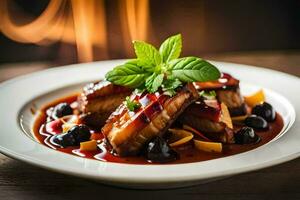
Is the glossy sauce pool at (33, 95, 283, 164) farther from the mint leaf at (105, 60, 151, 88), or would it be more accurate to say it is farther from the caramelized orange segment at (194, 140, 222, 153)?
the mint leaf at (105, 60, 151, 88)

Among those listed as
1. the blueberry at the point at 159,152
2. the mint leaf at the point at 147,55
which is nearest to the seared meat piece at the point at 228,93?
the mint leaf at the point at 147,55

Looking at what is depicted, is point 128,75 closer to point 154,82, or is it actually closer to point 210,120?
point 154,82

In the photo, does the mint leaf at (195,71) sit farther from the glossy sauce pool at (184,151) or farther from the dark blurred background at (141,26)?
the dark blurred background at (141,26)

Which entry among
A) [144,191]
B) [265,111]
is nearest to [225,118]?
[265,111]

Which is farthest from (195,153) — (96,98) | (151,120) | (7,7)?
(7,7)

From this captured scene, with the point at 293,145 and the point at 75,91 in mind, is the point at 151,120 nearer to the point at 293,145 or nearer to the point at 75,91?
the point at 293,145
